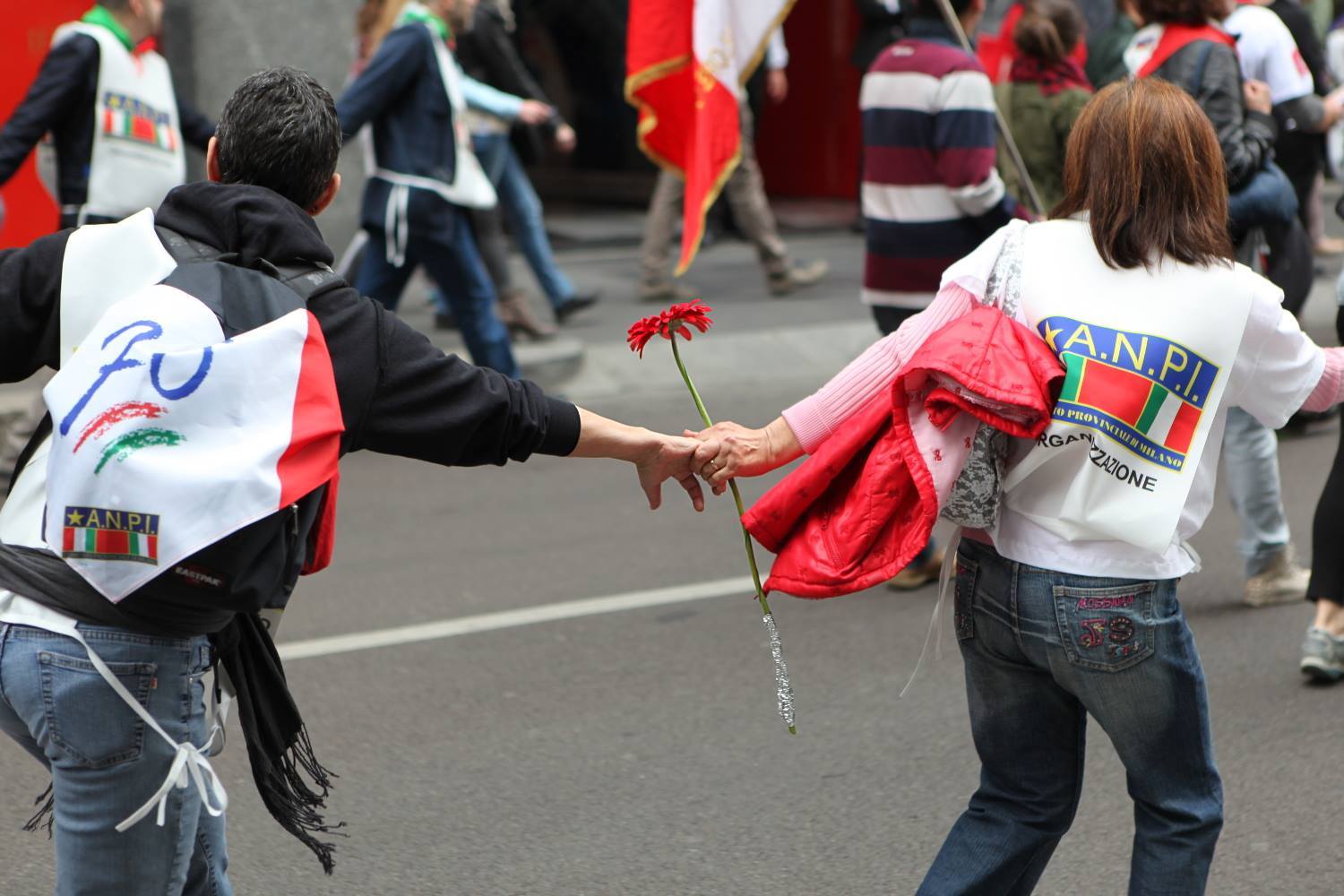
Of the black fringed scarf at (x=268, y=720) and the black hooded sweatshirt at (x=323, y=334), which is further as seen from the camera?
the black fringed scarf at (x=268, y=720)

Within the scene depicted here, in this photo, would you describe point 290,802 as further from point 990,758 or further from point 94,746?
point 990,758

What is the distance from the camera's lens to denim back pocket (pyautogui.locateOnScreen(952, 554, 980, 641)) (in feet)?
9.10

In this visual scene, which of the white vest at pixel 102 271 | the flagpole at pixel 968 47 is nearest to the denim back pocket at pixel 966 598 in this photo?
the white vest at pixel 102 271

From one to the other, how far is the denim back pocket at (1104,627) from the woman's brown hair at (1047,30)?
13.8 ft

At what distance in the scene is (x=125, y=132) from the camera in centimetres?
638

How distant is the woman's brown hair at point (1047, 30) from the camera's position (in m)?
6.36

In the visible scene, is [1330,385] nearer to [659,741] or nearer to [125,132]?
[659,741]

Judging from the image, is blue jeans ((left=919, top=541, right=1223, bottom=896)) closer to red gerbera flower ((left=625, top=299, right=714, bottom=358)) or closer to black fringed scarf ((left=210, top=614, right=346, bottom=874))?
red gerbera flower ((left=625, top=299, right=714, bottom=358))

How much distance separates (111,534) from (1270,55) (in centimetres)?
520

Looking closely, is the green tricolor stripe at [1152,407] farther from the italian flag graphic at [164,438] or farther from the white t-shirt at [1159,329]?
the italian flag graphic at [164,438]

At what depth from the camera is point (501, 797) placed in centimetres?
400

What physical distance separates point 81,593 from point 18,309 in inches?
16.2

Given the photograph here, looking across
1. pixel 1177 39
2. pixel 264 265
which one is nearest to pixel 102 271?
pixel 264 265

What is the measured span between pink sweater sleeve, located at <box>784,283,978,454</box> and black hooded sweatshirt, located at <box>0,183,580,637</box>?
22.3 inches
